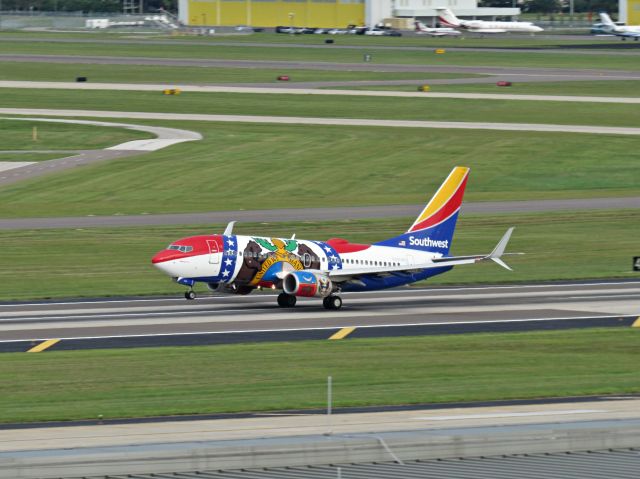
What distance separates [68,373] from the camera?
3981 cm

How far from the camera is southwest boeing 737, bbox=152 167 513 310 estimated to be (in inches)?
2094

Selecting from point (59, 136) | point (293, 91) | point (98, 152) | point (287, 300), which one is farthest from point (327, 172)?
point (293, 91)

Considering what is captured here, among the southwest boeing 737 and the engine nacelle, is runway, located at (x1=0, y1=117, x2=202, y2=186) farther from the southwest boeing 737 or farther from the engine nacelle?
the engine nacelle

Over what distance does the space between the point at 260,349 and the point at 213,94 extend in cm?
10130

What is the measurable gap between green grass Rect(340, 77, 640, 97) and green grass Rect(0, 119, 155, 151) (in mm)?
39446

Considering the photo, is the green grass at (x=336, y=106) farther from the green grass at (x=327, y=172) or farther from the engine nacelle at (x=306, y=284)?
the engine nacelle at (x=306, y=284)

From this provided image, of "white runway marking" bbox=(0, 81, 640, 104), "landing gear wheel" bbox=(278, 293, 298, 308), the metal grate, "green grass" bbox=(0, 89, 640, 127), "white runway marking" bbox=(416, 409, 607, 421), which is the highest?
"white runway marking" bbox=(0, 81, 640, 104)

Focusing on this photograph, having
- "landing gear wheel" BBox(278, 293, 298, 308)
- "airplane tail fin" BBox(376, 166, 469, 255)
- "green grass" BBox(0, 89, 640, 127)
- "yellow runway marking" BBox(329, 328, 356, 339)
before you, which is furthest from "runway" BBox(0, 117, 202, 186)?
"yellow runway marking" BBox(329, 328, 356, 339)

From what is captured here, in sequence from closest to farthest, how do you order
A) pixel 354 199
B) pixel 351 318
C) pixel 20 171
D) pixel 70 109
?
pixel 351 318
pixel 354 199
pixel 20 171
pixel 70 109

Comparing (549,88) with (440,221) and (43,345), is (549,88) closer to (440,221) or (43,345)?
Answer: (440,221)

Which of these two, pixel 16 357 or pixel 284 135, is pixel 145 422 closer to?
pixel 16 357

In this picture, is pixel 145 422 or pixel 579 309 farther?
pixel 579 309

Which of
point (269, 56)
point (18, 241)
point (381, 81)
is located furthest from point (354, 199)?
point (269, 56)

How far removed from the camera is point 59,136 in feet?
381
